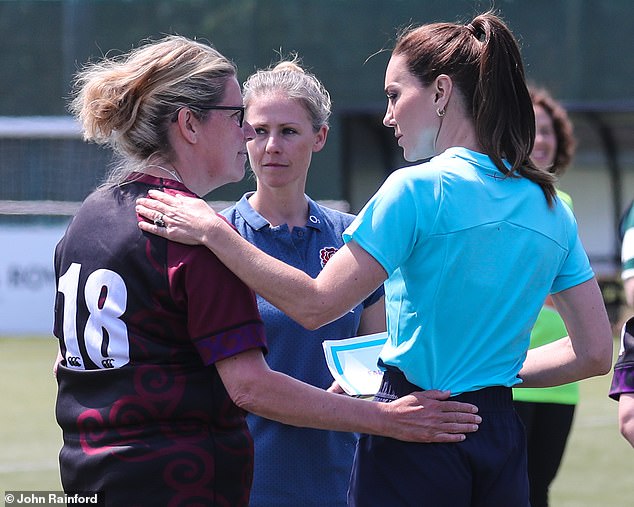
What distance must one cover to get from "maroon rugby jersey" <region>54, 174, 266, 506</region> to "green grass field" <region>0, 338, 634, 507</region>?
4148mm

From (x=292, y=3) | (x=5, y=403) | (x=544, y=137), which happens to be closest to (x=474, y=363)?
(x=544, y=137)

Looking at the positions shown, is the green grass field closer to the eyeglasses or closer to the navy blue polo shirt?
the navy blue polo shirt

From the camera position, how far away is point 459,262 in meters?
2.59

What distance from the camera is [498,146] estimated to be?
2695 millimetres

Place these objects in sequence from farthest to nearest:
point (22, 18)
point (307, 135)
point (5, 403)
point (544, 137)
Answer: point (22, 18) → point (5, 403) → point (544, 137) → point (307, 135)

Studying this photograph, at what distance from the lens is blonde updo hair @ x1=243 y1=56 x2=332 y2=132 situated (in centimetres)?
380

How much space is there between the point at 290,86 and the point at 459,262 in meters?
1.40

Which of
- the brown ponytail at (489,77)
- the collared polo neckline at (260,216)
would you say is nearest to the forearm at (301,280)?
the brown ponytail at (489,77)

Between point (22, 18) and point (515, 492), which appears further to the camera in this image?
point (22, 18)

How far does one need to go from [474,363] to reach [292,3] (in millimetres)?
16756

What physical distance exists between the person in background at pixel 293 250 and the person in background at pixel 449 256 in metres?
0.75

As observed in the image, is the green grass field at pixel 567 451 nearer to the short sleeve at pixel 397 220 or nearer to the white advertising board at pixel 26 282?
the white advertising board at pixel 26 282

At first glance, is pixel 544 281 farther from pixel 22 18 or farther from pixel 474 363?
pixel 22 18

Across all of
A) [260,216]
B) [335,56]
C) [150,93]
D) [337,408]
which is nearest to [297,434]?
[260,216]
